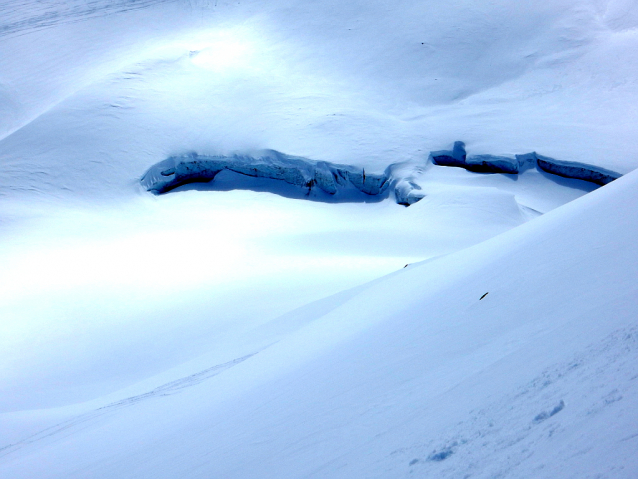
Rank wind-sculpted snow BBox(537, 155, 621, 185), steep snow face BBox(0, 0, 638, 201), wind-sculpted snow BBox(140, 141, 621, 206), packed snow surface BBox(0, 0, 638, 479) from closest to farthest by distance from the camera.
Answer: packed snow surface BBox(0, 0, 638, 479), wind-sculpted snow BBox(537, 155, 621, 185), wind-sculpted snow BBox(140, 141, 621, 206), steep snow face BBox(0, 0, 638, 201)

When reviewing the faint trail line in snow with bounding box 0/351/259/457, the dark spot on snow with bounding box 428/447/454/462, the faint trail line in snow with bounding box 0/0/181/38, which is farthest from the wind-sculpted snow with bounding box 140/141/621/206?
the dark spot on snow with bounding box 428/447/454/462

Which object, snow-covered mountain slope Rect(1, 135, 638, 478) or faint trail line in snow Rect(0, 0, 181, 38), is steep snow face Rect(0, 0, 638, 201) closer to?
faint trail line in snow Rect(0, 0, 181, 38)

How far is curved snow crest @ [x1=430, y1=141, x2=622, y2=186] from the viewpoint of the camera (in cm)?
1141

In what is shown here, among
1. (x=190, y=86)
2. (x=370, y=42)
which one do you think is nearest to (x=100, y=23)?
(x=190, y=86)

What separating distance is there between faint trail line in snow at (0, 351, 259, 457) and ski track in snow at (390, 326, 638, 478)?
3.05 metres

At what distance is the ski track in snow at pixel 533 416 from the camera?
58.7 inches

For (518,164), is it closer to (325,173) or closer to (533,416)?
(325,173)

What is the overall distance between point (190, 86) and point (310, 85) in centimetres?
343

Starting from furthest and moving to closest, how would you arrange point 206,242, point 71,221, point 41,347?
point 71,221 < point 206,242 < point 41,347

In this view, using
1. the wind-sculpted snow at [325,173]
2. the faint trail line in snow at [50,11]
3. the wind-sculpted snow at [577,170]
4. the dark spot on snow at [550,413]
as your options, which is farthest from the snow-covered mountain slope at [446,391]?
the faint trail line in snow at [50,11]

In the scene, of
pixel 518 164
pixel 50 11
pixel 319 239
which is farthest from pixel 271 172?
pixel 50 11

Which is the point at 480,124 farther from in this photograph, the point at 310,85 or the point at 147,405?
the point at 147,405

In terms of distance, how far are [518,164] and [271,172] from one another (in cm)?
578

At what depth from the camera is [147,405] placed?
4.14 metres
